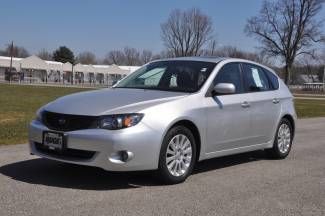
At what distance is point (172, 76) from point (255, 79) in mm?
1594

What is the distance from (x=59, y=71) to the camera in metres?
107

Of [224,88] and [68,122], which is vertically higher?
[224,88]

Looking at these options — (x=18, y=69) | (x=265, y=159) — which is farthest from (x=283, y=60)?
(x=265, y=159)

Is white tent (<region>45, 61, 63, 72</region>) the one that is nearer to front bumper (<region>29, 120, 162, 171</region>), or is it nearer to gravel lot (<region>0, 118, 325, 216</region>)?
gravel lot (<region>0, 118, 325, 216</region>)

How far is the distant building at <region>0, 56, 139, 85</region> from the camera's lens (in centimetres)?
9919

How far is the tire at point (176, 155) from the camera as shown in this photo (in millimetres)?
6453

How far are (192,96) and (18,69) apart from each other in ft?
328

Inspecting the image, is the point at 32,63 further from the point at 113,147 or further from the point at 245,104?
the point at 113,147

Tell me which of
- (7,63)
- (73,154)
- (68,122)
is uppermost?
(7,63)

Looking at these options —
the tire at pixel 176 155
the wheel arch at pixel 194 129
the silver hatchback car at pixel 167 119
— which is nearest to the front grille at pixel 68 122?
the silver hatchback car at pixel 167 119

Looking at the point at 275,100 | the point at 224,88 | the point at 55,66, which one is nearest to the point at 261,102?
the point at 275,100

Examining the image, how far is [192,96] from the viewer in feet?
22.8

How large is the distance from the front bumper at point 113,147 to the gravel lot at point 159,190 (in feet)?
1.01

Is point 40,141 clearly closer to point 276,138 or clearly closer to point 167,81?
point 167,81
